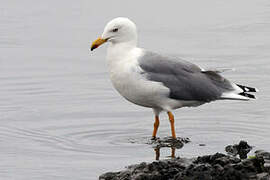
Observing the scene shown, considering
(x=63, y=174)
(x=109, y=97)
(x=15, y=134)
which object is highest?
(x=109, y=97)

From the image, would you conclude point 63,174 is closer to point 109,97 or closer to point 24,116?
point 24,116

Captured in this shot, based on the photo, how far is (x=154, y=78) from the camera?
1056 cm

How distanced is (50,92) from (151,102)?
3145mm

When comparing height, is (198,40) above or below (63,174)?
above

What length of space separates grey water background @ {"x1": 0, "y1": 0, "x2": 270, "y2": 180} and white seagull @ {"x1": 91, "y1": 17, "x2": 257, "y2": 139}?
1.71 feet

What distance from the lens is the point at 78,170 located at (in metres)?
9.27

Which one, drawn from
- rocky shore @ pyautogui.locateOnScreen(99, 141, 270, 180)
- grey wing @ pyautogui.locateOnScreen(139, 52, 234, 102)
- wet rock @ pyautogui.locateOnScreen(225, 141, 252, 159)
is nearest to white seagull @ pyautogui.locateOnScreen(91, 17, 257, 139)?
grey wing @ pyautogui.locateOnScreen(139, 52, 234, 102)

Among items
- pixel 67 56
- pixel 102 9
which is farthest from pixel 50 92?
pixel 102 9

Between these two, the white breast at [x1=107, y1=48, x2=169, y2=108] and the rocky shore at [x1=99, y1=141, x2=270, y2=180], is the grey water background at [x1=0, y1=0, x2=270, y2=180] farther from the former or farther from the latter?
the rocky shore at [x1=99, y1=141, x2=270, y2=180]

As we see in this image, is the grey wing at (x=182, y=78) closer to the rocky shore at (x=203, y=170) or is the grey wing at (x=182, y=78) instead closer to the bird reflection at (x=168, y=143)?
the bird reflection at (x=168, y=143)

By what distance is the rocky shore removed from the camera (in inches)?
292

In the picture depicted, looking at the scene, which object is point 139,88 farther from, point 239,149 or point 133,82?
point 239,149

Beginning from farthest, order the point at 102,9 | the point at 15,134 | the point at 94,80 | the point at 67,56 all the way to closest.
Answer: the point at 102,9
the point at 67,56
the point at 94,80
the point at 15,134

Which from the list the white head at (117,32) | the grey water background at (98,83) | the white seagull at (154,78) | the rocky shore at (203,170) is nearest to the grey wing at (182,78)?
the white seagull at (154,78)
